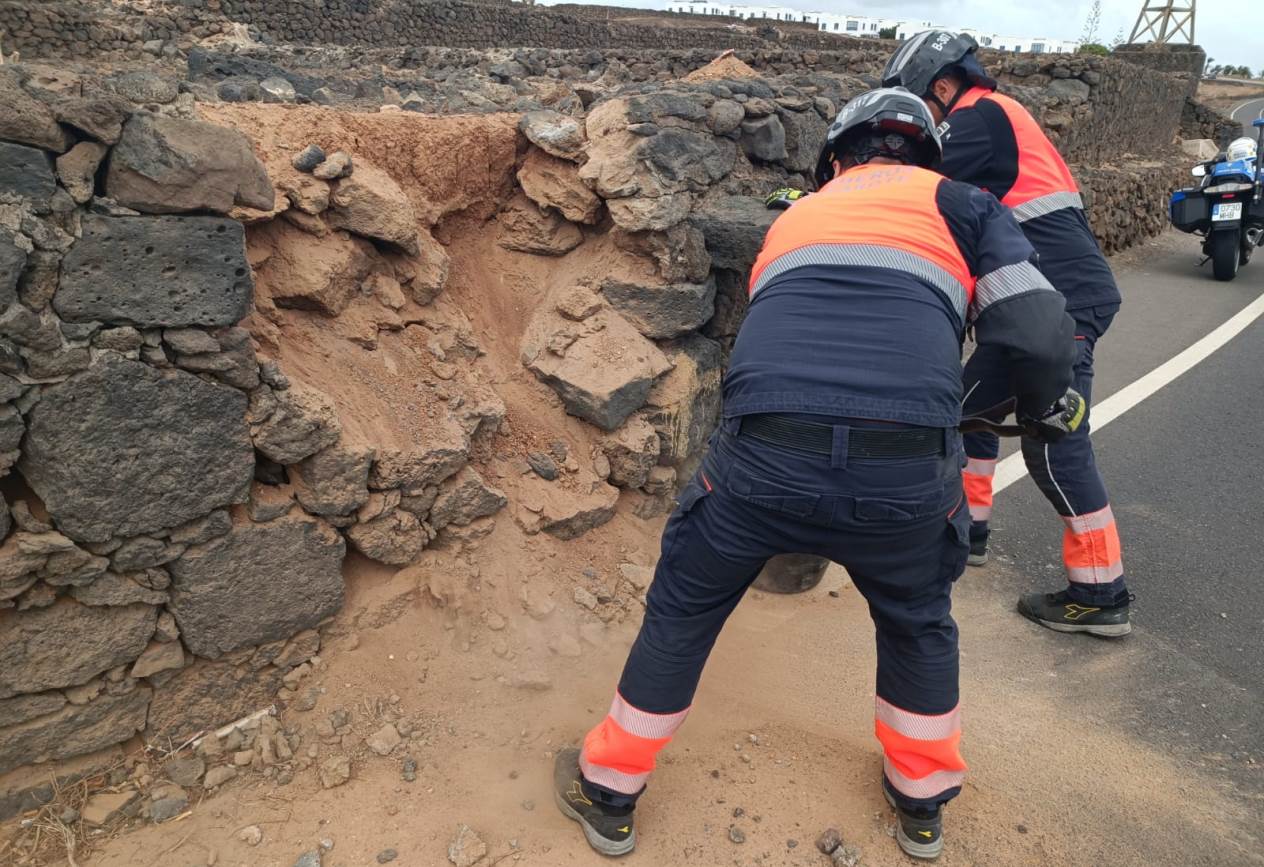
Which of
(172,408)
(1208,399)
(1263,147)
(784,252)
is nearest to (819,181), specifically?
(784,252)

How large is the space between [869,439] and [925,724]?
935 millimetres

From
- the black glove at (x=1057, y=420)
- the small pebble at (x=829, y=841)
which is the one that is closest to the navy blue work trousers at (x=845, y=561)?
the small pebble at (x=829, y=841)

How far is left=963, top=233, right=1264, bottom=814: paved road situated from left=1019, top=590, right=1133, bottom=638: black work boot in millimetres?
50

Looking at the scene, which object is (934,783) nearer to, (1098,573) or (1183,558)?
(1098,573)

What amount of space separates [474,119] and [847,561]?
274 cm

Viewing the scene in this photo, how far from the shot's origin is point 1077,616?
11.6 ft

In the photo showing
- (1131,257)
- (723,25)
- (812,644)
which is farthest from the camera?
(723,25)

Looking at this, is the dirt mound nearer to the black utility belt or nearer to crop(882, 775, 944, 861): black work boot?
the black utility belt

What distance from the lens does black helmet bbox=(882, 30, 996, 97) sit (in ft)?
11.2

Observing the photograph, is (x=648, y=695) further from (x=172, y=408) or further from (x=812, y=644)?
(x=172, y=408)

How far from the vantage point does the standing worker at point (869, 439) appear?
2078mm

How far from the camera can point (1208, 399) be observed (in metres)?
6.00

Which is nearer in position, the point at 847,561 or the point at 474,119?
the point at 847,561

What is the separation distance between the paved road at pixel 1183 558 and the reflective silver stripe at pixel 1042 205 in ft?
5.47
